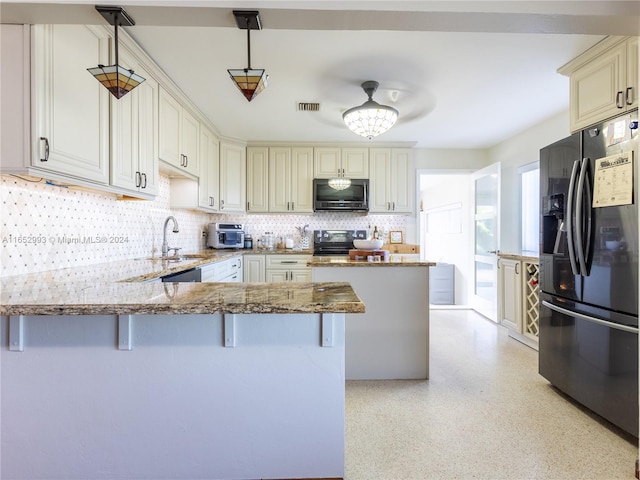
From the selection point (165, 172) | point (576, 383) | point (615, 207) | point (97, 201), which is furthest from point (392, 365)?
point (165, 172)

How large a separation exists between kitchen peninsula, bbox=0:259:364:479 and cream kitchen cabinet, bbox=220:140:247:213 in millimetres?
3021

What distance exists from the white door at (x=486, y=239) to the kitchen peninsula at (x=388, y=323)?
1.91 meters

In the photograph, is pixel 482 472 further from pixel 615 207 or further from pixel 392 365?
pixel 615 207

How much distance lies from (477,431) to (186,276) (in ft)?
7.06

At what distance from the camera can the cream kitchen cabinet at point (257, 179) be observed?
4.52 meters

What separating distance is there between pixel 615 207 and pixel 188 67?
115 inches

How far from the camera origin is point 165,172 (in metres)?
3.17

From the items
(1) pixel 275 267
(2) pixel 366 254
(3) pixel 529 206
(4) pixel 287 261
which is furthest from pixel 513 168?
(1) pixel 275 267

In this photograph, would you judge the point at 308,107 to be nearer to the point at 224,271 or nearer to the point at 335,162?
the point at 335,162

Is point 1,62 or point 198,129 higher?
point 198,129

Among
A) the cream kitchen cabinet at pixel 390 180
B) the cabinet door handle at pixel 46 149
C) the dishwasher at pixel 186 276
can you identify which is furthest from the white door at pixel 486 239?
the cabinet door handle at pixel 46 149

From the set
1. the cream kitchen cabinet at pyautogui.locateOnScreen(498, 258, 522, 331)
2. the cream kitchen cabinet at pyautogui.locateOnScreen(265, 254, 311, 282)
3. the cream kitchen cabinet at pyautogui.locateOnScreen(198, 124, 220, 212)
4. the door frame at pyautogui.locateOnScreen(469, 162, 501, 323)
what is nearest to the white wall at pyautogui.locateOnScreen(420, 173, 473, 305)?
the door frame at pyautogui.locateOnScreen(469, 162, 501, 323)

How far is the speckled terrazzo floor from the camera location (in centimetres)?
157

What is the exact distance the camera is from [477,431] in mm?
1852
